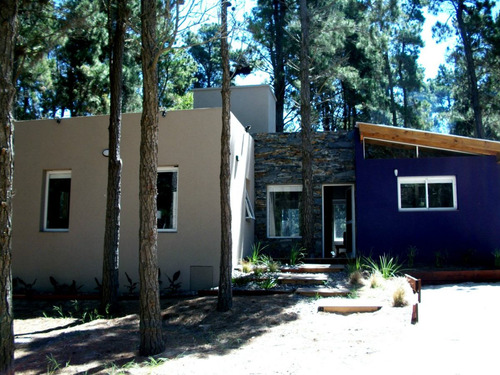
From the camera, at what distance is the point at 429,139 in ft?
35.1

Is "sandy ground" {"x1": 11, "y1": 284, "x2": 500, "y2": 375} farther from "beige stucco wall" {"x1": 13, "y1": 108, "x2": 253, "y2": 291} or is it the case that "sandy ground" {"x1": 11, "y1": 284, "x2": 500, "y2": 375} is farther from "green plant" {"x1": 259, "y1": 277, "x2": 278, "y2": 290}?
Answer: "beige stucco wall" {"x1": 13, "y1": 108, "x2": 253, "y2": 291}

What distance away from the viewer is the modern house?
30.3 ft

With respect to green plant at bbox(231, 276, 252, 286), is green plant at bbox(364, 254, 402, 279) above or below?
above

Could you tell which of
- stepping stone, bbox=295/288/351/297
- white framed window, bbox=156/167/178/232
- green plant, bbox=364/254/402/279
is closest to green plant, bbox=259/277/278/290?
stepping stone, bbox=295/288/351/297

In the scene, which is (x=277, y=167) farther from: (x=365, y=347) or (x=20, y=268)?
(x=365, y=347)

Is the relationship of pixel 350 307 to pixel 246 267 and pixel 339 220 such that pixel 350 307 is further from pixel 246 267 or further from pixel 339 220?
pixel 339 220

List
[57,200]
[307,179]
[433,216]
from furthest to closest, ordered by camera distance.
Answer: [307,179] → [433,216] → [57,200]

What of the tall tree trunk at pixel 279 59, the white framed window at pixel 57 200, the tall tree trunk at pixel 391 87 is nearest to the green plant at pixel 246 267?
the white framed window at pixel 57 200

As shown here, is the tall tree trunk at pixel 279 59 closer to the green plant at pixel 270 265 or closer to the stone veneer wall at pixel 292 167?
the stone veneer wall at pixel 292 167

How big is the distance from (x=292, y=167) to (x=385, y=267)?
3998 millimetres

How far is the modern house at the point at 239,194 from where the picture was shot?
9.23 m

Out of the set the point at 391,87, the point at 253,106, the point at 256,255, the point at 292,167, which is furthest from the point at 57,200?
the point at 391,87

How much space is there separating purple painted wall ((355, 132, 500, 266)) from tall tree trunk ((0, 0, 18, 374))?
8.54 meters

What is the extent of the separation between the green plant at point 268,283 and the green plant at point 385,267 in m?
2.02
